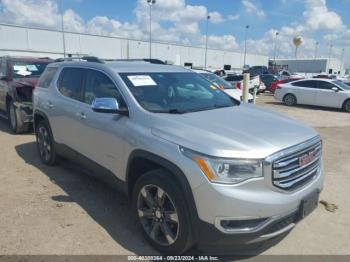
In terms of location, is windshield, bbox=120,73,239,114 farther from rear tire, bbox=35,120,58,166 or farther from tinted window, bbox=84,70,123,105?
rear tire, bbox=35,120,58,166

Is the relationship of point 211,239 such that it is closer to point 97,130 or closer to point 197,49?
point 97,130

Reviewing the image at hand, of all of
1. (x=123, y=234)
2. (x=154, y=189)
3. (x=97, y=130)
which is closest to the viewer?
(x=154, y=189)

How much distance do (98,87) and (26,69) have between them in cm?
525

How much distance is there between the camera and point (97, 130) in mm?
4125

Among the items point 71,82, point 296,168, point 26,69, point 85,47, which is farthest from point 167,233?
point 85,47

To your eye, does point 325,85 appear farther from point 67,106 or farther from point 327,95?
point 67,106

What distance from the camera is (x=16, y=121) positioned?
26.4ft

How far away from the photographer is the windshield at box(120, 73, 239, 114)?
12.4 ft

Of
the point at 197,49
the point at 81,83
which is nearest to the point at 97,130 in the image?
the point at 81,83

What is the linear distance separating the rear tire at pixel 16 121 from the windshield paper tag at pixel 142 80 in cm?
501

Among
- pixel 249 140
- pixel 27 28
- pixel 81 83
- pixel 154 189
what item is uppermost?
pixel 27 28

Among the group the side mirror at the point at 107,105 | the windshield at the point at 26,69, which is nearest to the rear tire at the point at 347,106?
the windshield at the point at 26,69

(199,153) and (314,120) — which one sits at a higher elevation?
(199,153)

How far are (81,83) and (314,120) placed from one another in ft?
33.2
